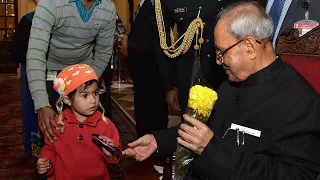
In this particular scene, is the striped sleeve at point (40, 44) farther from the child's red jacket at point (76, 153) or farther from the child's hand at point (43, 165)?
the child's hand at point (43, 165)

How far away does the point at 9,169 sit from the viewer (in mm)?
3781

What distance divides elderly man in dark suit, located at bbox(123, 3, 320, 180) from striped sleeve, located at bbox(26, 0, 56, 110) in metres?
1.14

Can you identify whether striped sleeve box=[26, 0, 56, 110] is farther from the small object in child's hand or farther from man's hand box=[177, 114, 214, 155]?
man's hand box=[177, 114, 214, 155]

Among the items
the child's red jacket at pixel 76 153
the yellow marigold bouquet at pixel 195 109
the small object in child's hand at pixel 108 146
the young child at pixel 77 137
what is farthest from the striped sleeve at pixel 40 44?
the yellow marigold bouquet at pixel 195 109

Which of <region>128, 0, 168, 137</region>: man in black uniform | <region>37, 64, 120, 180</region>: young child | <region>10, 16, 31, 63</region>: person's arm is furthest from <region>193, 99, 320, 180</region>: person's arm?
<region>10, 16, 31, 63</region>: person's arm

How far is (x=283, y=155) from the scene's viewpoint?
141 centimetres

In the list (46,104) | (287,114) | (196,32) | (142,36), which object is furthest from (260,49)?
(142,36)

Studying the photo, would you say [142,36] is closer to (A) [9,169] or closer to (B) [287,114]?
(A) [9,169]

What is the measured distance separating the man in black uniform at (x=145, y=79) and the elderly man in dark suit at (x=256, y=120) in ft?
6.01

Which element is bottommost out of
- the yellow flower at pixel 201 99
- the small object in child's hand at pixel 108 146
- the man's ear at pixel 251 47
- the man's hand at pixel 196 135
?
the small object in child's hand at pixel 108 146

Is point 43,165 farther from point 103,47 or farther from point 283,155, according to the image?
point 283,155

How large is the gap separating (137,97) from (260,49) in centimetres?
221

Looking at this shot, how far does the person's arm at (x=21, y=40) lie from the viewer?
328 cm

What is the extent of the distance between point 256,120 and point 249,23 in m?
→ 0.38
